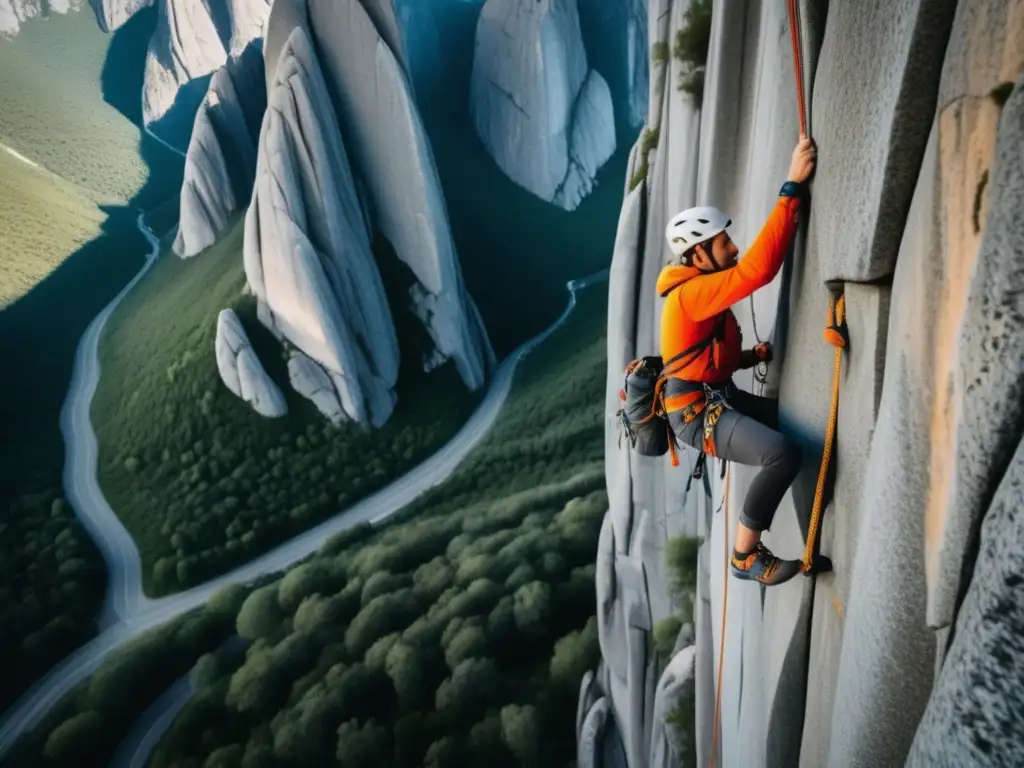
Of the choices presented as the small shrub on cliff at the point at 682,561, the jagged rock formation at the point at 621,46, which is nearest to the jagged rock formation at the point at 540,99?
the jagged rock formation at the point at 621,46

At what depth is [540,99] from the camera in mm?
51344

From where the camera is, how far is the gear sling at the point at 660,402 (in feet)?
18.2

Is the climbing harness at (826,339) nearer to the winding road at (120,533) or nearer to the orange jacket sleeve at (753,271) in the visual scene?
the orange jacket sleeve at (753,271)

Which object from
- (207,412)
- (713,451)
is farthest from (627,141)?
(713,451)

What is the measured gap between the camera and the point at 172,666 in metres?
23.6

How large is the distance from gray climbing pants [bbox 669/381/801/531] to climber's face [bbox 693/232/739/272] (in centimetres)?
118

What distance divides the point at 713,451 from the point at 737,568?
1121 millimetres

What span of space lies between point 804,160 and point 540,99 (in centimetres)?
5191

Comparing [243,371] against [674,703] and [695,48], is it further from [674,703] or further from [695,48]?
[695,48]

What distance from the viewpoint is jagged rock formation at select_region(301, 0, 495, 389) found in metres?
35.7

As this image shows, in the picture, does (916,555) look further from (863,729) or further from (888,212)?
(888,212)

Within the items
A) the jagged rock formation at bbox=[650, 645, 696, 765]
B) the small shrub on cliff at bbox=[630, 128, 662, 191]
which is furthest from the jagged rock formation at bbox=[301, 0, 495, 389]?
the jagged rock formation at bbox=[650, 645, 696, 765]

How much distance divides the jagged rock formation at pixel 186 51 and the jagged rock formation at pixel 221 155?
20.2 m

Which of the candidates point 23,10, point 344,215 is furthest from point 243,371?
point 23,10
